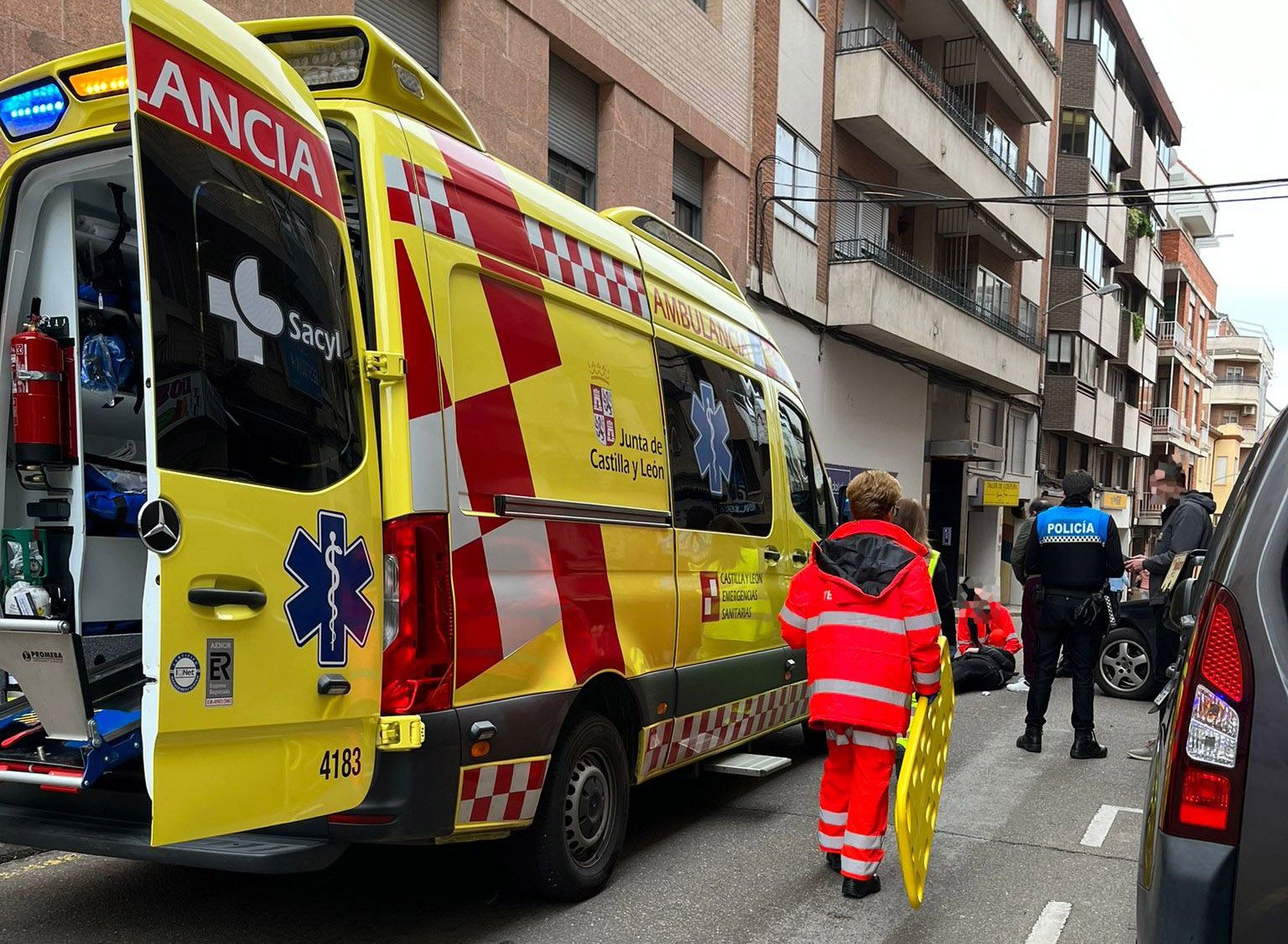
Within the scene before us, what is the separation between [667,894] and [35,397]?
287 centimetres

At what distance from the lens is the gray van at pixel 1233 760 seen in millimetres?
2027

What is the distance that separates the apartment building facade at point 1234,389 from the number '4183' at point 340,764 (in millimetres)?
85628

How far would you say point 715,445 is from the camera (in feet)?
17.6

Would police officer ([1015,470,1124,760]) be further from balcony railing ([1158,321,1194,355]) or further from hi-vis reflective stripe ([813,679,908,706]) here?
balcony railing ([1158,321,1194,355])

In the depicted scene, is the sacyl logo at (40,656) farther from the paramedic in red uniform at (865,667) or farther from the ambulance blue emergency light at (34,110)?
the paramedic in red uniform at (865,667)

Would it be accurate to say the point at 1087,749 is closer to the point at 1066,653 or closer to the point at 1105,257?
the point at 1066,653

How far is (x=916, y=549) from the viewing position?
14.7ft

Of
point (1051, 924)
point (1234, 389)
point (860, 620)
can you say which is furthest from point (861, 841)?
point (1234, 389)

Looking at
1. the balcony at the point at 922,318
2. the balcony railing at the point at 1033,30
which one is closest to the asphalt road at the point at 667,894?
the balcony at the point at 922,318

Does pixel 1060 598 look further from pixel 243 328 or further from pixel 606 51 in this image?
pixel 606 51

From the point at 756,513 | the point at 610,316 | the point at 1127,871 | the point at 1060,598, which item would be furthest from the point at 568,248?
the point at 1060,598

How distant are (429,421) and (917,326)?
15.7 metres

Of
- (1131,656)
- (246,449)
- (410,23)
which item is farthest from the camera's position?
(1131,656)

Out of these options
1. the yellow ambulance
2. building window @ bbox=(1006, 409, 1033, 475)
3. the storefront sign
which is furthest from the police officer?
building window @ bbox=(1006, 409, 1033, 475)
